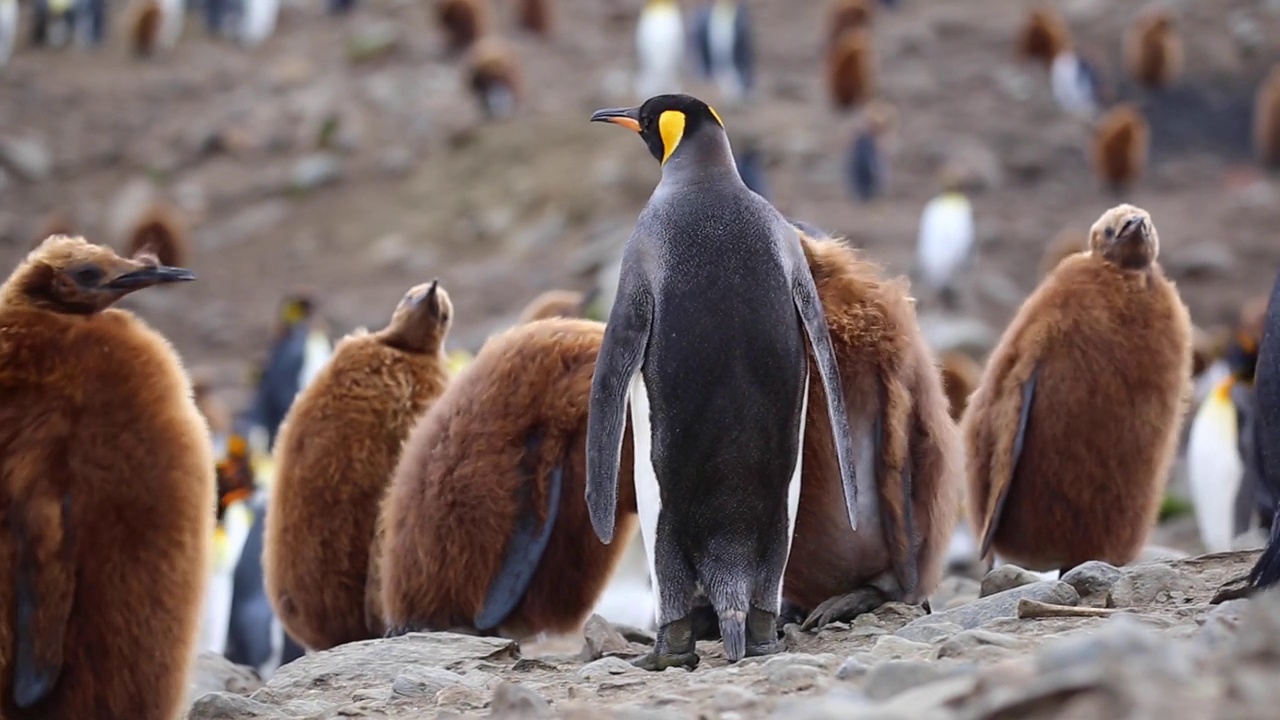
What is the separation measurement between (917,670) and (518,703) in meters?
0.73

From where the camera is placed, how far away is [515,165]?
19.4m

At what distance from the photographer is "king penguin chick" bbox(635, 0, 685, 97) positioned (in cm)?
2156

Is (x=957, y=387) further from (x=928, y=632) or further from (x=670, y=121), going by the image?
(x=928, y=632)

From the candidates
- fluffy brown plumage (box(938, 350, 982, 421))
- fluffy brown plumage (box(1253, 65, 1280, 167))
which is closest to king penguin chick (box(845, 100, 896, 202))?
fluffy brown plumage (box(1253, 65, 1280, 167))

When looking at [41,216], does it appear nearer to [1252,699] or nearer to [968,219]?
[968,219]

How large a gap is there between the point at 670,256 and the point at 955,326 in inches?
437

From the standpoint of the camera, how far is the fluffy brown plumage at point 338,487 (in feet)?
16.2

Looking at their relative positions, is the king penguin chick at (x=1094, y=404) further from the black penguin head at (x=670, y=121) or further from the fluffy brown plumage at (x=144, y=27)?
the fluffy brown plumage at (x=144, y=27)

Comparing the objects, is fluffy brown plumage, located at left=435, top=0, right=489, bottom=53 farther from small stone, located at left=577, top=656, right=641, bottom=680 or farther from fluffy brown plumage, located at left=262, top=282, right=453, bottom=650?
small stone, located at left=577, top=656, right=641, bottom=680

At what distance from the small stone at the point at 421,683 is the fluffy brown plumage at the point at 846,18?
19809 millimetres

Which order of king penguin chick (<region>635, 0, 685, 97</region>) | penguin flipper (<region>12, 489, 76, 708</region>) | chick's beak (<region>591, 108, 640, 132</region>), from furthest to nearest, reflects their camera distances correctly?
1. king penguin chick (<region>635, 0, 685, 97</region>)
2. chick's beak (<region>591, 108, 640, 132</region>)
3. penguin flipper (<region>12, 489, 76, 708</region>)

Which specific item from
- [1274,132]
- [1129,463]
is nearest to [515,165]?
[1274,132]

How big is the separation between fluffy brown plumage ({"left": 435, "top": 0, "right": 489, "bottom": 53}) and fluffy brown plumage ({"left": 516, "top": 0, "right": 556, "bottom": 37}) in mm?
1141

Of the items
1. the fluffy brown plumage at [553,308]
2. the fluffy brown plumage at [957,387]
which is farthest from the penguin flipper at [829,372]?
the fluffy brown plumage at [957,387]
